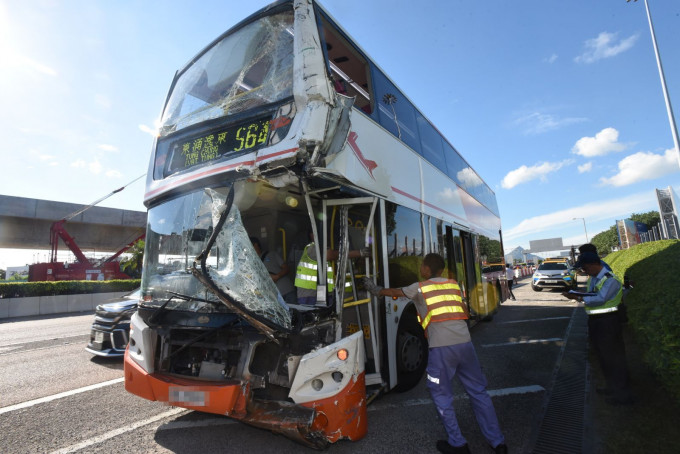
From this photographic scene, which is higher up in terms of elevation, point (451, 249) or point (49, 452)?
point (451, 249)

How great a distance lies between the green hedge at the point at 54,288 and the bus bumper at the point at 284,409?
57.0 ft

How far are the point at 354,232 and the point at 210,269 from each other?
1714 mm

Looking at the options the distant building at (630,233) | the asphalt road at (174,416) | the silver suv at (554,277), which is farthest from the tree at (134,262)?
the distant building at (630,233)

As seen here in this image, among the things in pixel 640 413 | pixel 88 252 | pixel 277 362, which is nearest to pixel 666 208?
pixel 640 413

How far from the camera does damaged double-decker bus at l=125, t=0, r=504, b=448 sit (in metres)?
2.92

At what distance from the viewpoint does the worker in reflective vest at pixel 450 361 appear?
A: 293 centimetres

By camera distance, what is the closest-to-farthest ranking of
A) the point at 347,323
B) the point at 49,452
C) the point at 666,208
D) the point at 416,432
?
the point at 49,452 < the point at 416,432 < the point at 347,323 < the point at 666,208

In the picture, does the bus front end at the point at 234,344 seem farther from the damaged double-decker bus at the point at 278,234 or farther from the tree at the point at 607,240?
the tree at the point at 607,240

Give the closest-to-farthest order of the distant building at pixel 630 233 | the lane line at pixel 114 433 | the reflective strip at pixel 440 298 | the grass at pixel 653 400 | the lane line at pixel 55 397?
the grass at pixel 653 400 < the lane line at pixel 114 433 < the reflective strip at pixel 440 298 < the lane line at pixel 55 397 < the distant building at pixel 630 233

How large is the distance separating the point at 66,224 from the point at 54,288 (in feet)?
41.5

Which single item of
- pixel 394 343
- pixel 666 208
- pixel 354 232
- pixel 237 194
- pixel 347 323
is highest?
pixel 666 208

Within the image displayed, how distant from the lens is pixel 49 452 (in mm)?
3061

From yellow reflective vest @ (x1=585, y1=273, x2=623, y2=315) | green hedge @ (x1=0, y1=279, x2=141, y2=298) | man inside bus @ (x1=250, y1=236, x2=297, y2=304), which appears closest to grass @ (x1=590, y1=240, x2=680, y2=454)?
yellow reflective vest @ (x1=585, y1=273, x2=623, y2=315)

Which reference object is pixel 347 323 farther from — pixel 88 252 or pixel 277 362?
pixel 88 252
